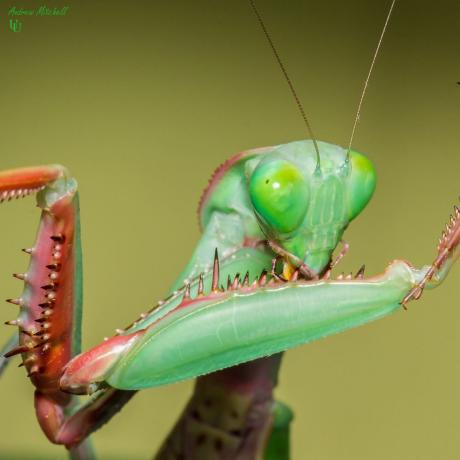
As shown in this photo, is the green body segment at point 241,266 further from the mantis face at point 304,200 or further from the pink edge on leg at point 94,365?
the pink edge on leg at point 94,365

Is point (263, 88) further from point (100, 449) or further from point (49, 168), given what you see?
point (49, 168)

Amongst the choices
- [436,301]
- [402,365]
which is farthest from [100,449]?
[436,301]

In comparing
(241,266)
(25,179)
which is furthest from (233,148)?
(25,179)

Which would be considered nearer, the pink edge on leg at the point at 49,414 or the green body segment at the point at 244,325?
the green body segment at the point at 244,325

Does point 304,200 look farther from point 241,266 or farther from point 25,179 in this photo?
point 25,179

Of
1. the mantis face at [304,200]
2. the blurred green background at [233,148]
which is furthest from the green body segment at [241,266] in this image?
the blurred green background at [233,148]
